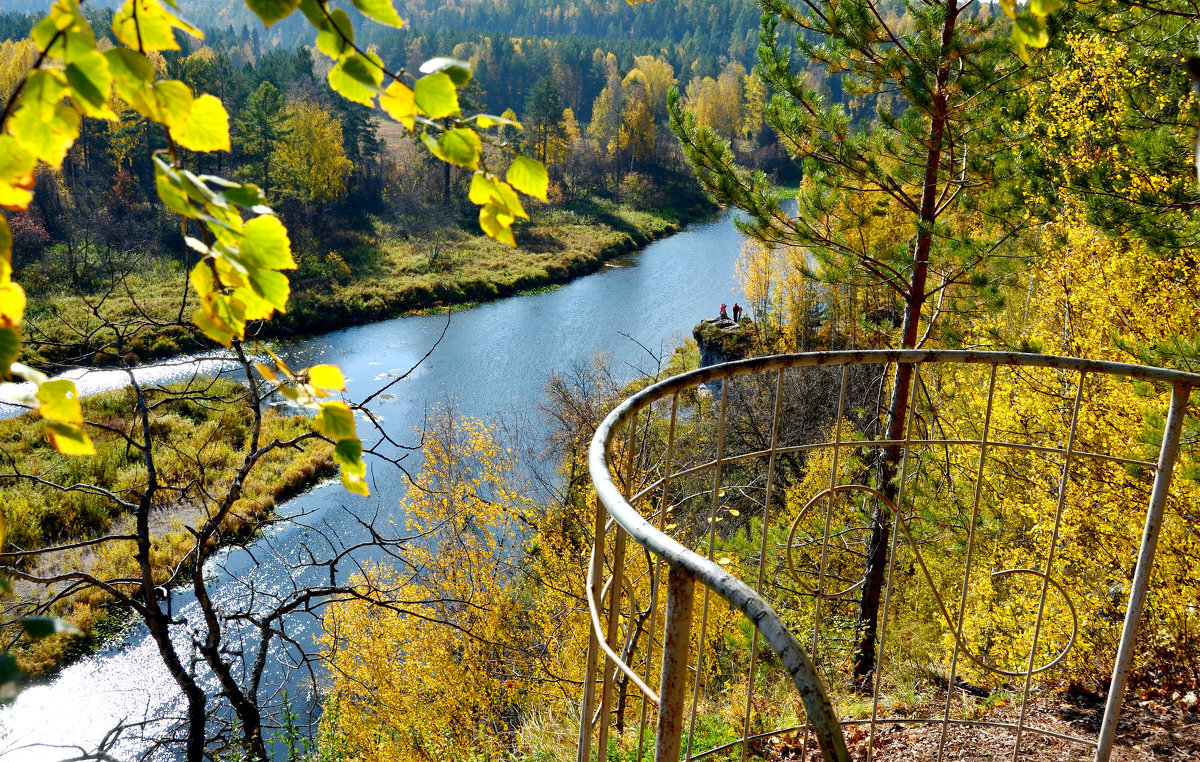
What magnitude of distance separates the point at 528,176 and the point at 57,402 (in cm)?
53

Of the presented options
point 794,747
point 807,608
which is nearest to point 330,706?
point 807,608

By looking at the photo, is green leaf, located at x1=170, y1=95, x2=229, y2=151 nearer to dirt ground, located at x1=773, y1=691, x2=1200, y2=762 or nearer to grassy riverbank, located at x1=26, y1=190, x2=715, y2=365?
dirt ground, located at x1=773, y1=691, x2=1200, y2=762

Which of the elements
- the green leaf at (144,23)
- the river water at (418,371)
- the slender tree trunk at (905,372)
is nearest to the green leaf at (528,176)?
the green leaf at (144,23)

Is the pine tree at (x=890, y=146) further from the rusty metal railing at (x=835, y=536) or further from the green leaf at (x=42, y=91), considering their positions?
the green leaf at (x=42, y=91)

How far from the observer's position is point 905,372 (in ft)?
19.3

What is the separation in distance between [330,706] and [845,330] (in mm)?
12678

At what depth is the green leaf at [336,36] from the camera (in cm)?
83

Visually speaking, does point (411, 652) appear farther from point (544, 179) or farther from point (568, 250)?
point (568, 250)

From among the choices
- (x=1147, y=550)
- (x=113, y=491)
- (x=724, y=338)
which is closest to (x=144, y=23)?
(x=1147, y=550)

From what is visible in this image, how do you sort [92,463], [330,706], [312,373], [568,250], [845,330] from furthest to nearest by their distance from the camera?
[568,250] → [845,330] → [92,463] → [330,706] → [312,373]

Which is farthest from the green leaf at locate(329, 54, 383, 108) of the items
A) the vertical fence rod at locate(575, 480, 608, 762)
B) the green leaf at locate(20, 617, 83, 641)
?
the vertical fence rod at locate(575, 480, 608, 762)

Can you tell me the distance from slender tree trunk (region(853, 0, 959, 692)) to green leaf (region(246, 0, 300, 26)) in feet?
17.0

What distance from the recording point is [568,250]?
32.8 m

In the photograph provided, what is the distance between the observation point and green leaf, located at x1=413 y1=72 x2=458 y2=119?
806 mm
